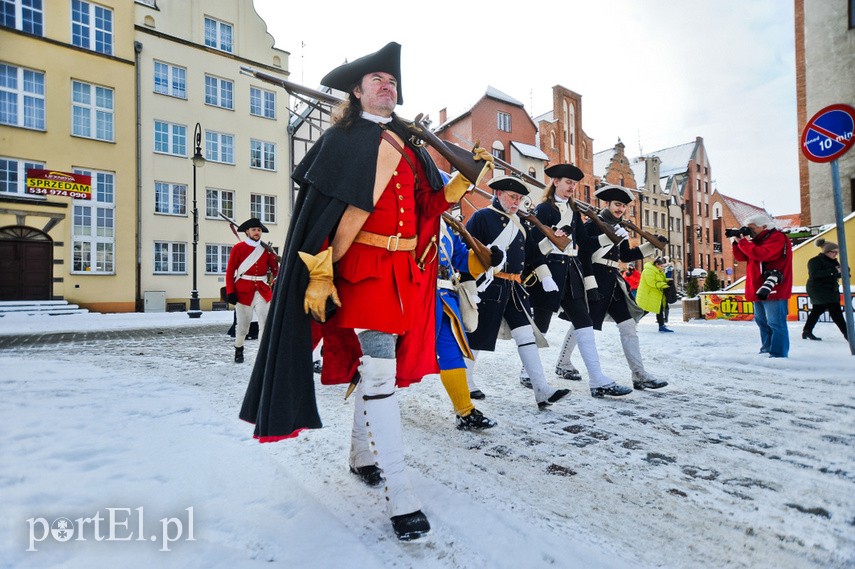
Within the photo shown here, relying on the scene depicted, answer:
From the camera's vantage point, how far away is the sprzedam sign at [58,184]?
18844 millimetres

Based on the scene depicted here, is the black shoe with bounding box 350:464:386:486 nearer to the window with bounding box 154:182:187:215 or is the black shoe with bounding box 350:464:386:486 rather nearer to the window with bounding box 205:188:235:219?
the window with bounding box 154:182:187:215

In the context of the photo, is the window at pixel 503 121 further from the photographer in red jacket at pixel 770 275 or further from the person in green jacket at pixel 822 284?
the photographer in red jacket at pixel 770 275

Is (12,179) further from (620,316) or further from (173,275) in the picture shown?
(620,316)

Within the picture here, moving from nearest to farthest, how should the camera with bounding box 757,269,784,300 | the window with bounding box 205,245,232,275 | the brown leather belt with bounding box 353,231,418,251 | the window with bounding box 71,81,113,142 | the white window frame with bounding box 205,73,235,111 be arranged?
the brown leather belt with bounding box 353,231,418,251 → the camera with bounding box 757,269,784,300 → the window with bounding box 71,81,113,142 → the window with bounding box 205,245,232,275 → the white window frame with bounding box 205,73,235,111

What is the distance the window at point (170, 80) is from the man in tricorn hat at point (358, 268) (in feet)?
77.7

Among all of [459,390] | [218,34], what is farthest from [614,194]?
[218,34]

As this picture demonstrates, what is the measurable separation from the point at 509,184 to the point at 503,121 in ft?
104

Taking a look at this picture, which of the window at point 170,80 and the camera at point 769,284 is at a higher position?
the window at point 170,80

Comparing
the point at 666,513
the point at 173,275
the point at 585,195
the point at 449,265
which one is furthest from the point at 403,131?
the point at 585,195

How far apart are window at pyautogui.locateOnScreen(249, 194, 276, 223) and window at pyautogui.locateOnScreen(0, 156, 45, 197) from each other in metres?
8.57

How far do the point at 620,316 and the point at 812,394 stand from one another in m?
1.85

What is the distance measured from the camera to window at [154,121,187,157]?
2183 centimetres

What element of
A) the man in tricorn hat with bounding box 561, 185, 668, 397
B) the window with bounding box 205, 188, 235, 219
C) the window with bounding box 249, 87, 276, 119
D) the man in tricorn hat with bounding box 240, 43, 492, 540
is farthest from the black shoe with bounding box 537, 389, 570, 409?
the window with bounding box 249, 87, 276, 119

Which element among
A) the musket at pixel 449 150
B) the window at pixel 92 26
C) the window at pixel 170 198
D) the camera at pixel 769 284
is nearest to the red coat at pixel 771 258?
the camera at pixel 769 284
